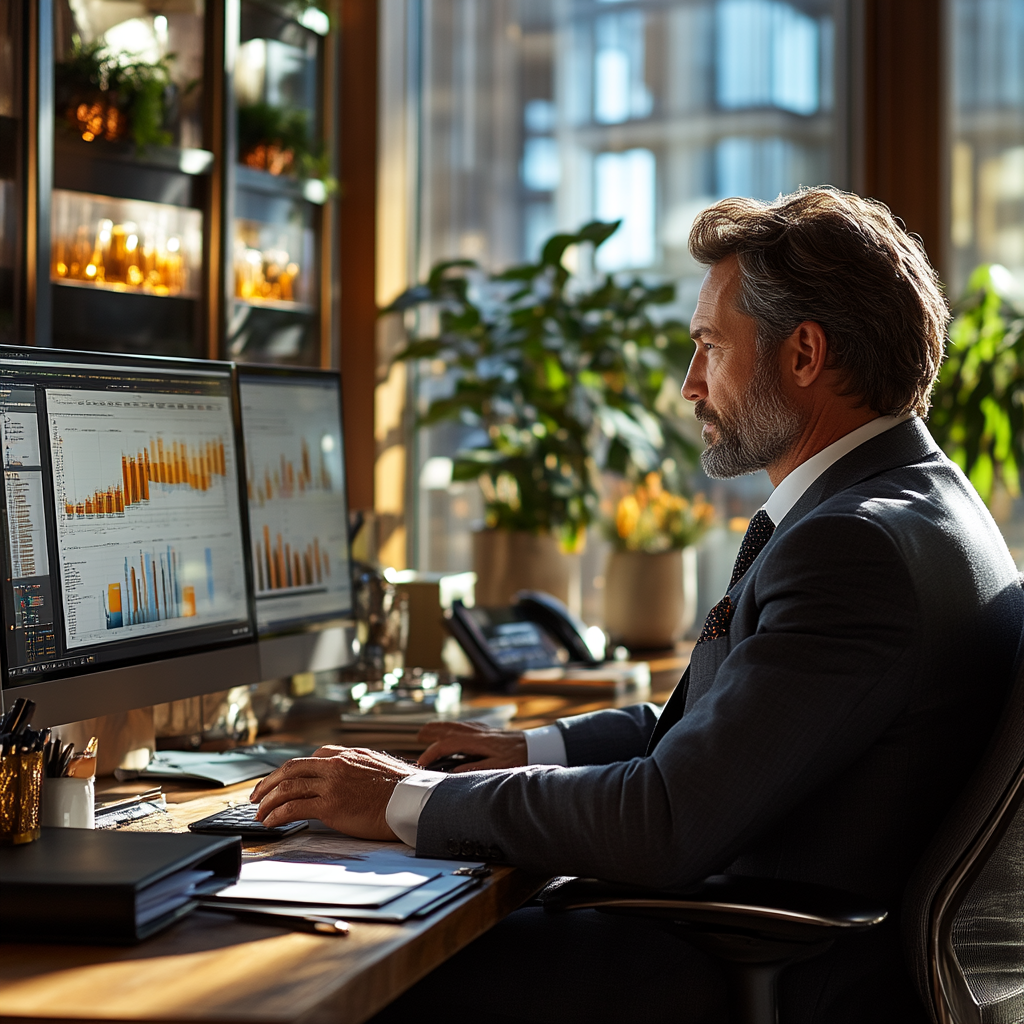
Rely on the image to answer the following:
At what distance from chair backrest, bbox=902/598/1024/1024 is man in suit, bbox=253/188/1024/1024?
0.06m

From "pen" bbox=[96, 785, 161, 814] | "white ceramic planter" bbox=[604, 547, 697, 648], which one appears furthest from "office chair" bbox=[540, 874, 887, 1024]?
"white ceramic planter" bbox=[604, 547, 697, 648]

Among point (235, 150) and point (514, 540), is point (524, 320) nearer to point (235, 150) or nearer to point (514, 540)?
point (514, 540)

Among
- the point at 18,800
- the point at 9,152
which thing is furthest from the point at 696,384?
the point at 9,152

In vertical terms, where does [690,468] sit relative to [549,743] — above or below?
above

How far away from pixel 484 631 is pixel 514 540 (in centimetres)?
73

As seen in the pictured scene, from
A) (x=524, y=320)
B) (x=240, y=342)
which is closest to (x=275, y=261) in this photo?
(x=240, y=342)

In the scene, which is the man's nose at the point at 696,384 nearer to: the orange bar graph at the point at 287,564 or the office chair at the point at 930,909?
the office chair at the point at 930,909

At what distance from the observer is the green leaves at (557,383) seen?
3521 millimetres

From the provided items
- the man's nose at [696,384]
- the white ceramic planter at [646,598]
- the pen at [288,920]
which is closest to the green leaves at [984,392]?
the white ceramic planter at [646,598]

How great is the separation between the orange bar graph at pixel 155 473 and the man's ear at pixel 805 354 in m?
0.84

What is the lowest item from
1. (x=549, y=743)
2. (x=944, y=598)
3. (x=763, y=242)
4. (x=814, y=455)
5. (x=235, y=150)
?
(x=549, y=743)

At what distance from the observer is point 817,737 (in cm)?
123

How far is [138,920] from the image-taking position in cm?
106

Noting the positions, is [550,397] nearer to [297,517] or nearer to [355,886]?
[297,517]
